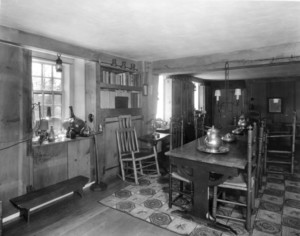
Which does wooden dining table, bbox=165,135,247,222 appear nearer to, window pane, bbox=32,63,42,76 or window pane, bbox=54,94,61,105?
window pane, bbox=54,94,61,105

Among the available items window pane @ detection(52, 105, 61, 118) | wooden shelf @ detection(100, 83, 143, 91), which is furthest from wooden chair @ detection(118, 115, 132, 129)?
window pane @ detection(52, 105, 61, 118)

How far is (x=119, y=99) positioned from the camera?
4.03 meters

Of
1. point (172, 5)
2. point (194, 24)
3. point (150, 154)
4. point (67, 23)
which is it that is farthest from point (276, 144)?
point (67, 23)

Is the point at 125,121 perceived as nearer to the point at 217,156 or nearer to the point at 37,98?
the point at 37,98

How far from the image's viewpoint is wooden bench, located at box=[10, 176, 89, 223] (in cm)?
236

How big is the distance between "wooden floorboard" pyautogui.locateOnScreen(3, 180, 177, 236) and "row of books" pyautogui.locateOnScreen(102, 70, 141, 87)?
2.07 metres

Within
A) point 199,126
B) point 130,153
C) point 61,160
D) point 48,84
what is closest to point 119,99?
point 130,153

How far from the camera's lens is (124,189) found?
335 centimetres

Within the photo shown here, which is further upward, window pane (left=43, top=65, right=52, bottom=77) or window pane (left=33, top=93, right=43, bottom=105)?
window pane (left=43, top=65, right=52, bottom=77)

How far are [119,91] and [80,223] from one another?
94.8 inches

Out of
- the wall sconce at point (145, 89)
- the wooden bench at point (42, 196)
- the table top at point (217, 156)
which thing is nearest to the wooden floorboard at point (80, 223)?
the wooden bench at point (42, 196)

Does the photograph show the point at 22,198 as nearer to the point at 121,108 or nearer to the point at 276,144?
the point at 121,108

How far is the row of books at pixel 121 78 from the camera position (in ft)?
12.3

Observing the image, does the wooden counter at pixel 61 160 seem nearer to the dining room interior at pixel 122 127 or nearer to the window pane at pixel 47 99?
the dining room interior at pixel 122 127
